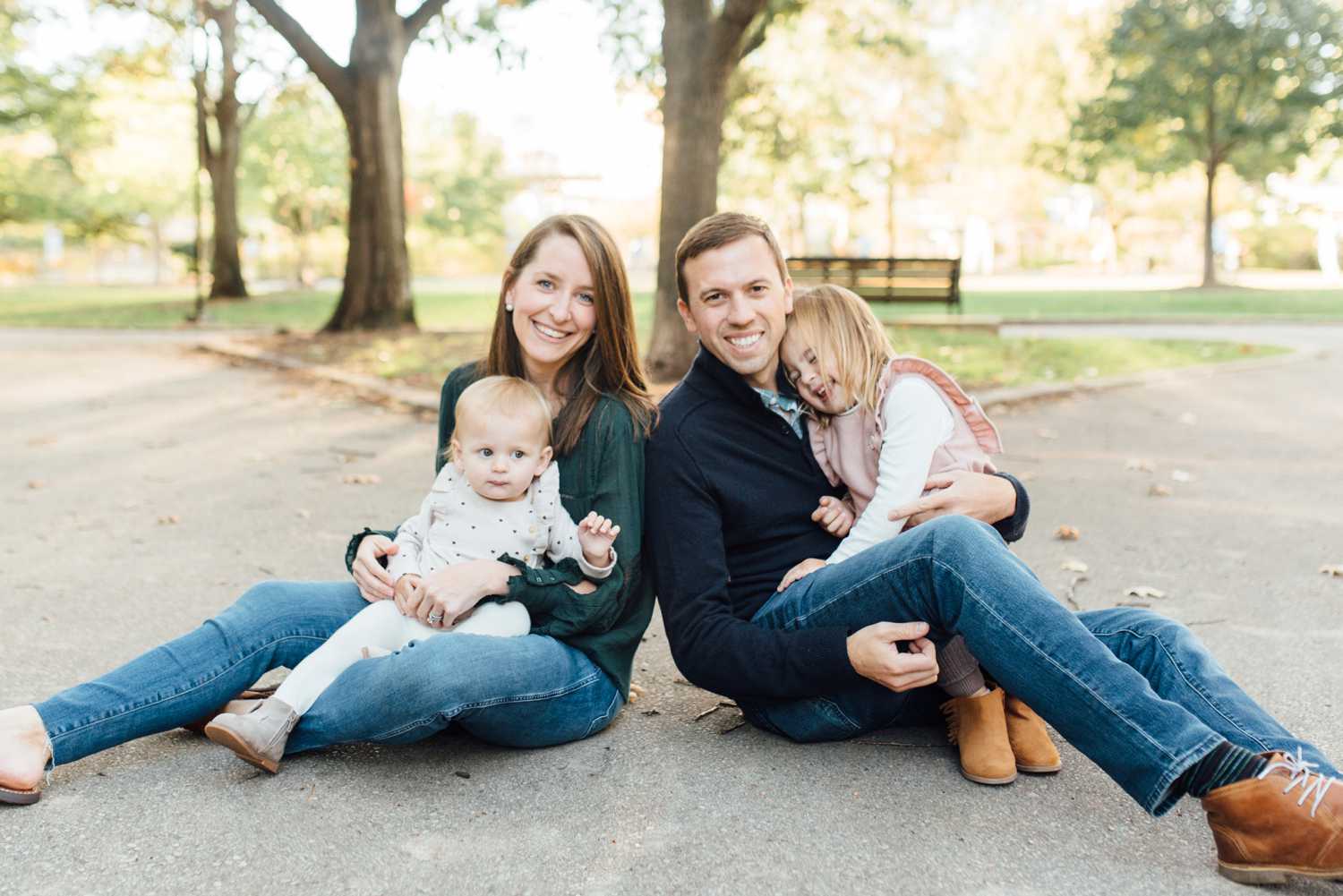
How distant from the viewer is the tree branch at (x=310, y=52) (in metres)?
14.8

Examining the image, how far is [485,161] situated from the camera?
52.7 meters

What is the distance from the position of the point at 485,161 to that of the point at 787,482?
2033 inches

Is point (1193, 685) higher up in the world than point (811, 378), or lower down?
lower down

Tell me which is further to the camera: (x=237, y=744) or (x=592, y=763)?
(x=592, y=763)

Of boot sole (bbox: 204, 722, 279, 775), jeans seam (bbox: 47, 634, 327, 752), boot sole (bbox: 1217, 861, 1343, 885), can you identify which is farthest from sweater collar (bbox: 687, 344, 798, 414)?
boot sole (bbox: 1217, 861, 1343, 885)

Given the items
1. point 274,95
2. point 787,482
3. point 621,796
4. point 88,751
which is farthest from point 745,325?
point 274,95

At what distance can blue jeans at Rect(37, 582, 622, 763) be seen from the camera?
9.44 feet

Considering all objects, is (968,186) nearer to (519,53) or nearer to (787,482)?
(519,53)

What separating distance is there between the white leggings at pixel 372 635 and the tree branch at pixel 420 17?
1421cm

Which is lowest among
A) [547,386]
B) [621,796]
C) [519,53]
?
[621,796]

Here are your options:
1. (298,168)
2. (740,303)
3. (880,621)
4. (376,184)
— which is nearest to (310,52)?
(376,184)

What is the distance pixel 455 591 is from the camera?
303cm

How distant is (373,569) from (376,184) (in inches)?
528

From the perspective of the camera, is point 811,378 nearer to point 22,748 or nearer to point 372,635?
point 372,635
